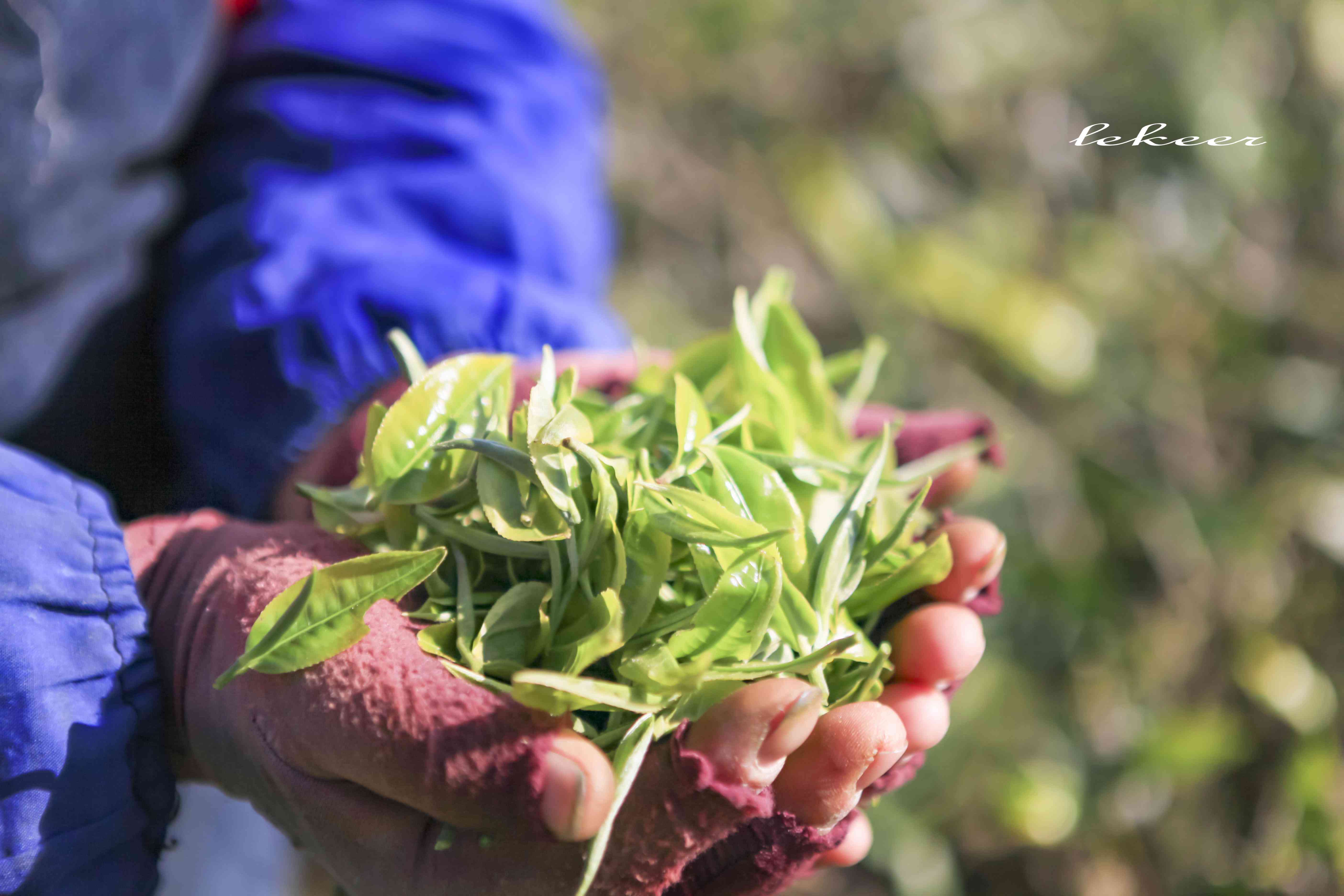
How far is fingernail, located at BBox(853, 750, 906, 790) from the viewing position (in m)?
0.28

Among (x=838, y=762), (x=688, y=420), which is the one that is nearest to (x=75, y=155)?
(x=688, y=420)

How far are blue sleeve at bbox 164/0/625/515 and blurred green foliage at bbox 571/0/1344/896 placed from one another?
1.80 feet

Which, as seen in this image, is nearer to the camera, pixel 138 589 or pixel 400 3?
pixel 138 589

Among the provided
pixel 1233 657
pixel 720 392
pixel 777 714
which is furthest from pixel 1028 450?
pixel 777 714

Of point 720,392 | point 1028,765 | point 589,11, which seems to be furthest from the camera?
point 589,11

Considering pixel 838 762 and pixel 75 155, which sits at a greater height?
pixel 75 155

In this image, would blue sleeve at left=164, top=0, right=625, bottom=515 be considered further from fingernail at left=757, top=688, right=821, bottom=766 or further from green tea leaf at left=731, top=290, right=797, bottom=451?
fingernail at left=757, top=688, right=821, bottom=766

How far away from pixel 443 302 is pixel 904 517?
0.28 metres

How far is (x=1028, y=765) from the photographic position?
91 centimetres

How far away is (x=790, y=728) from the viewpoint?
0.27 meters

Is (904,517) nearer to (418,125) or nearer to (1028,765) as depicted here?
(418,125)

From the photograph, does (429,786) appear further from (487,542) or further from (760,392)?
(760,392)

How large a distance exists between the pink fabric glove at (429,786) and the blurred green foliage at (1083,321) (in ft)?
2.26

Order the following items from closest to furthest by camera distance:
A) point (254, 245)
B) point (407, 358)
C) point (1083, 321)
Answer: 1. point (407, 358)
2. point (254, 245)
3. point (1083, 321)
